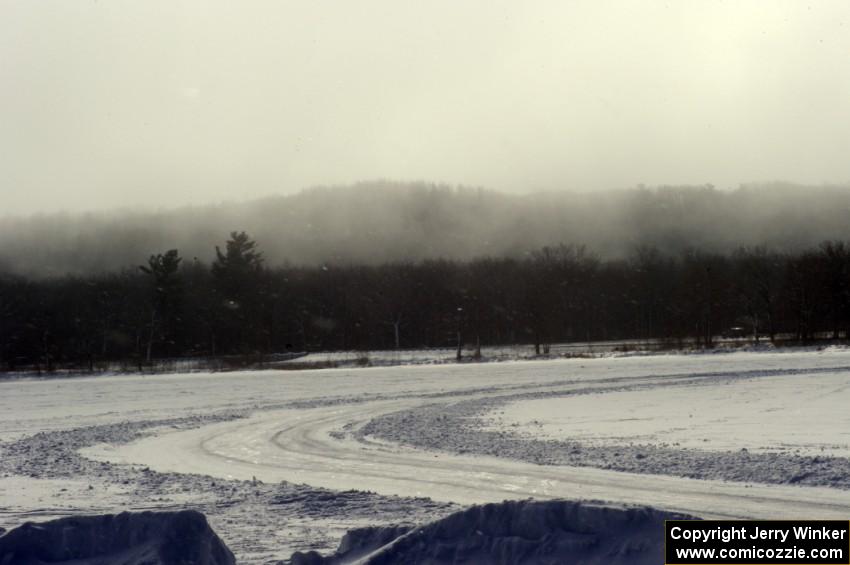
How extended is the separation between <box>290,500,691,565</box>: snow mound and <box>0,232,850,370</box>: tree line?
71.6m

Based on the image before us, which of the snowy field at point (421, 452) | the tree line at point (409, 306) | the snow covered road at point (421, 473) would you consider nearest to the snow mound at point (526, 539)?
the snowy field at point (421, 452)

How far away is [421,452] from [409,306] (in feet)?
343

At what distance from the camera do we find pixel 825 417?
71.8 ft

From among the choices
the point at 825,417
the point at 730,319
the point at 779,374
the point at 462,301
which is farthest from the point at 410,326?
the point at 825,417

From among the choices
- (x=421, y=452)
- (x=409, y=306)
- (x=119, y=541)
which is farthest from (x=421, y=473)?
(x=409, y=306)

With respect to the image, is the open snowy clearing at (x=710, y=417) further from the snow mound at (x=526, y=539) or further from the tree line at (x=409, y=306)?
the tree line at (x=409, y=306)

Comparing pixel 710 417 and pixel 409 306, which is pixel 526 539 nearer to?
pixel 710 417

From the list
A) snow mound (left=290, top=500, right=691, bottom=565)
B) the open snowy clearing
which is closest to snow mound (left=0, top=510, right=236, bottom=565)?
snow mound (left=290, top=500, right=691, bottom=565)

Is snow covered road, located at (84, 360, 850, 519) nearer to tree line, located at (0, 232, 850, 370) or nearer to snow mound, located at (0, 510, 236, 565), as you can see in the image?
snow mound, located at (0, 510, 236, 565)

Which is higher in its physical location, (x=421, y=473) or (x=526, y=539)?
(x=526, y=539)

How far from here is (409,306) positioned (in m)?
123

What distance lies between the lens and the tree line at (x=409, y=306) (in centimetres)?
9269

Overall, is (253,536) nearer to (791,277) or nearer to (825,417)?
(825,417)

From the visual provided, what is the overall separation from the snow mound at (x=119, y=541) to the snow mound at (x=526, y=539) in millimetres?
912
